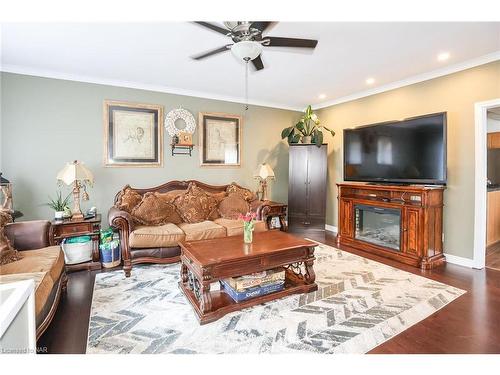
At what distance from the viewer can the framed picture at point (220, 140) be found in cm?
471

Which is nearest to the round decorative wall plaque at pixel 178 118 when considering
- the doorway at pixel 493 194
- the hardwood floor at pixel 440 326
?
the hardwood floor at pixel 440 326

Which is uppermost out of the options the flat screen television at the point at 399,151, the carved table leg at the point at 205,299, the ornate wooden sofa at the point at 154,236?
the flat screen television at the point at 399,151

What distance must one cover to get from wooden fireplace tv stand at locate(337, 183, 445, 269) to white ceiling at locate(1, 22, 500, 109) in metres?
1.64

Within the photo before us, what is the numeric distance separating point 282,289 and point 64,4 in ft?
8.24

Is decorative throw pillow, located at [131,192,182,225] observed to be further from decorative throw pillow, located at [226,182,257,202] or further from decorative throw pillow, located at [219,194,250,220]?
decorative throw pillow, located at [226,182,257,202]

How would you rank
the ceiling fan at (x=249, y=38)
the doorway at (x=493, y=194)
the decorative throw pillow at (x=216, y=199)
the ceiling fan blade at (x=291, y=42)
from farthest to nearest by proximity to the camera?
the decorative throw pillow at (x=216, y=199) < the doorway at (x=493, y=194) < the ceiling fan blade at (x=291, y=42) < the ceiling fan at (x=249, y=38)

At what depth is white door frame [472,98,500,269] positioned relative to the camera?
10.8 ft

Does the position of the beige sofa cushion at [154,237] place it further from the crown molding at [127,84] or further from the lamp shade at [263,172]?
the crown molding at [127,84]

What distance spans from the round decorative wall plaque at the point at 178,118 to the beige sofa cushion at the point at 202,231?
167cm

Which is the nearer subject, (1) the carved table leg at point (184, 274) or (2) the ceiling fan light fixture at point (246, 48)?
(2) the ceiling fan light fixture at point (246, 48)

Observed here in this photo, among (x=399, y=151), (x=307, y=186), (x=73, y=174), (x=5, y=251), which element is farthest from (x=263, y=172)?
(x=5, y=251)

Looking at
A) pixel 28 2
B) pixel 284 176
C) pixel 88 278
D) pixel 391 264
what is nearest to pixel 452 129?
pixel 391 264

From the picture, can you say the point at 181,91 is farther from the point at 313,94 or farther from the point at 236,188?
the point at 313,94

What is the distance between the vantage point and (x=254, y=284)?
7.80 ft
